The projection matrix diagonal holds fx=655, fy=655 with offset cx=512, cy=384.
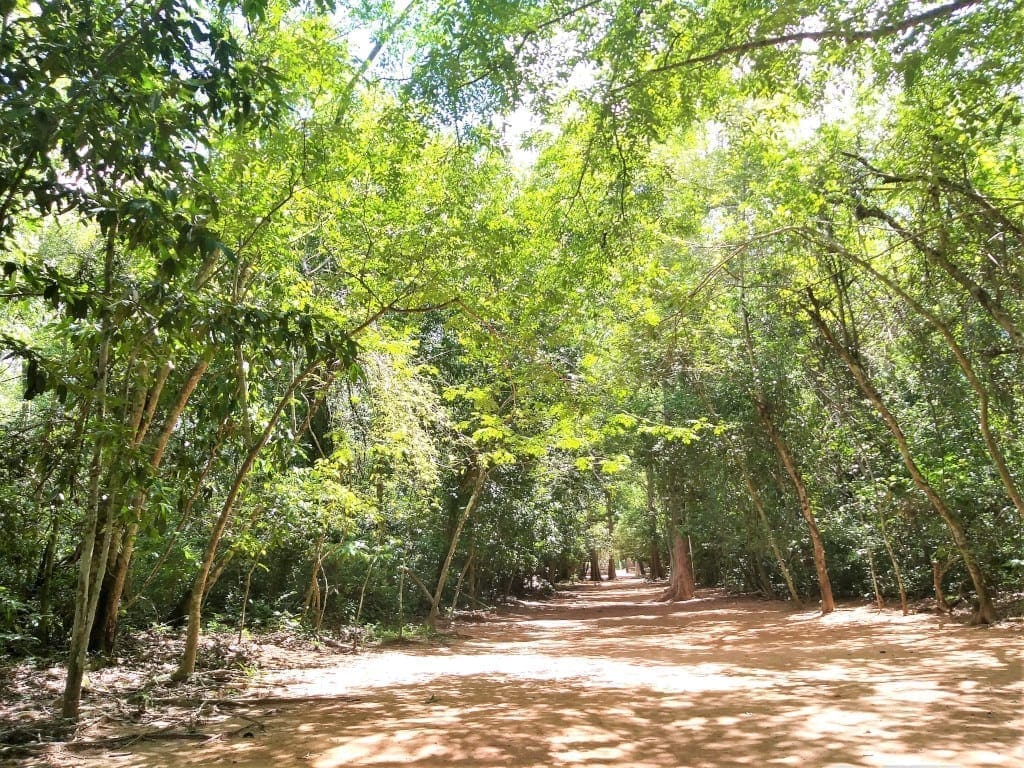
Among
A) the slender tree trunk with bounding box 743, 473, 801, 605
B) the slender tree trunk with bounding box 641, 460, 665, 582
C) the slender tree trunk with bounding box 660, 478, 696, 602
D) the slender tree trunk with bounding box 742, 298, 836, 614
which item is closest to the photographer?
the slender tree trunk with bounding box 742, 298, 836, 614

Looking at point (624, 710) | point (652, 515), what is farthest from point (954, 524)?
point (652, 515)

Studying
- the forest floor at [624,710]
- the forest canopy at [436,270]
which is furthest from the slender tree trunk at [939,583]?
the forest floor at [624,710]

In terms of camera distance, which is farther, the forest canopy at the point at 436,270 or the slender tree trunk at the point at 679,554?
the slender tree trunk at the point at 679,554

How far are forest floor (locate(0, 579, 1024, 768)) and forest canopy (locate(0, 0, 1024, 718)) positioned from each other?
50.9 inches

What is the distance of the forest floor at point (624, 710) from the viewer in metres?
4.47

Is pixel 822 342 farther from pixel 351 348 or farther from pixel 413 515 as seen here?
pixel 351 348

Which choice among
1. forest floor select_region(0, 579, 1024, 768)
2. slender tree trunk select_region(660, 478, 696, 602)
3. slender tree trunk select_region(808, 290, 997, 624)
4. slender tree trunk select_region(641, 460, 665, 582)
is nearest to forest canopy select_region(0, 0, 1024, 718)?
slender tree trunk select_region(808, 290, 997, 624)

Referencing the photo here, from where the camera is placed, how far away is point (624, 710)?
5.89m

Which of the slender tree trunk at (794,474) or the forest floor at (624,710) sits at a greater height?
Result: the slender tree trunk at (794,474)

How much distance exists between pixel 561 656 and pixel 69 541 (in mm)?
7370

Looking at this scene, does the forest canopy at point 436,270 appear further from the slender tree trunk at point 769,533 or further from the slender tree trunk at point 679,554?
the slender tree trunk at point 679,554

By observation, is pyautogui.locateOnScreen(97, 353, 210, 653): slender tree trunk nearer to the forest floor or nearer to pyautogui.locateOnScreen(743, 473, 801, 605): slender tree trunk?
the forest floor

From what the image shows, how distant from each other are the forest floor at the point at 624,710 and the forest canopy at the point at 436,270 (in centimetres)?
129

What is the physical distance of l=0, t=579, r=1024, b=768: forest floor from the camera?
447cm
